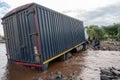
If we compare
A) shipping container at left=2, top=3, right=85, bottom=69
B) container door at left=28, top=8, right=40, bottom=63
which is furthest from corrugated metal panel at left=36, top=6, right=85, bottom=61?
container door at left=28, top=8, right=40, bottom=63

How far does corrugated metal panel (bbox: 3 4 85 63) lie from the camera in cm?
589

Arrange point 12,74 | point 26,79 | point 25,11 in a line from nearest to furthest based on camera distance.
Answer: point 26,79
point 25,11
point 12,74

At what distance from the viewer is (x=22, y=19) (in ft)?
20.9

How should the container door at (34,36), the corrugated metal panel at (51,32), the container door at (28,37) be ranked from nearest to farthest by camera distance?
the container door at (34,36) < the container door at (28,37) < the corrugated metal panel at (51,32)

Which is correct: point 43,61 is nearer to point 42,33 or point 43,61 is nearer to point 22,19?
point 42,33

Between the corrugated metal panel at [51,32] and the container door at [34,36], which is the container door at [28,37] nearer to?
the container door at [34,36]

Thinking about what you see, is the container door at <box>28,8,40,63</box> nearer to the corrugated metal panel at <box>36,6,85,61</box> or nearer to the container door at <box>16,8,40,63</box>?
the container door at <box>16,8,40,63</box>

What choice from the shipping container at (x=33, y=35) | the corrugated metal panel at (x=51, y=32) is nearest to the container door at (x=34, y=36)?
the shipping container at (x=33, y=35)

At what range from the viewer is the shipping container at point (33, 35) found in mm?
5891

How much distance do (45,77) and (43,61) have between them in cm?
74

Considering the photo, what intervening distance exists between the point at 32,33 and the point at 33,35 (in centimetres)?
11

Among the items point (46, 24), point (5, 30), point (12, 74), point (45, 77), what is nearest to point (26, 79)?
point (45, 77)

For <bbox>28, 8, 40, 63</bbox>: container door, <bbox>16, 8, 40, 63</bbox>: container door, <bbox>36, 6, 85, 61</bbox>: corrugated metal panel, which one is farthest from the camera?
<bbox>36, 6, 85, 61</bbox>: corrugated metal panel

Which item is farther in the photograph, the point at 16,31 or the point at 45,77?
the point at 16,31
